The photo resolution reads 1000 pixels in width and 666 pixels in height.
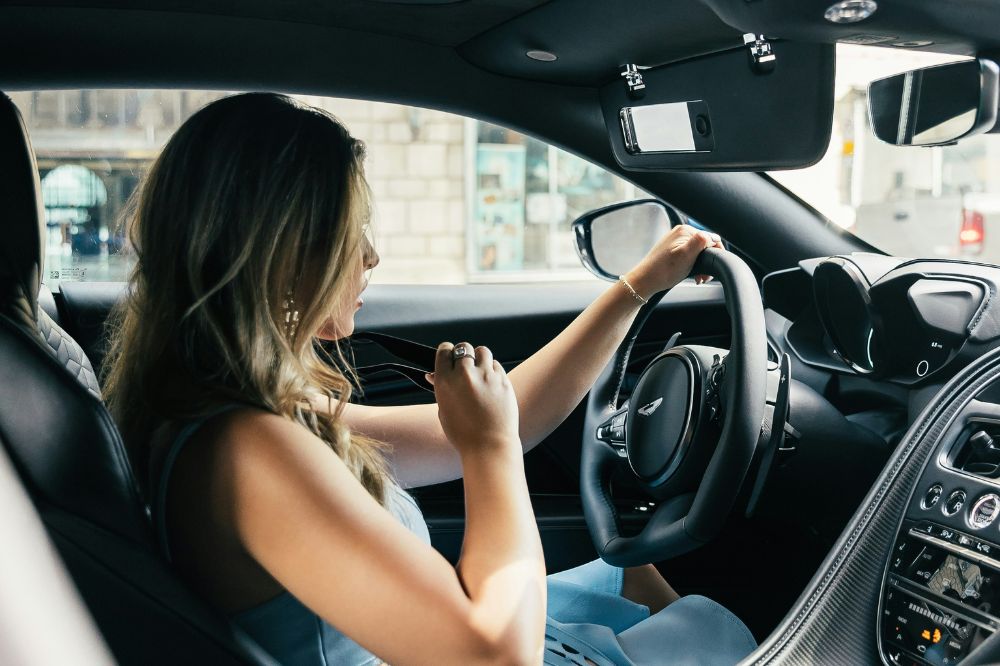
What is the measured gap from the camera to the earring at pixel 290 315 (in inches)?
43.5

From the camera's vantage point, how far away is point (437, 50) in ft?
6.24

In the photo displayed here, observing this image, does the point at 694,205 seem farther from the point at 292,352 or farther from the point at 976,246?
the point at 976,246

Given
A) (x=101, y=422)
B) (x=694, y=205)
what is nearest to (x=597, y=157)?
(x=694, y=205)

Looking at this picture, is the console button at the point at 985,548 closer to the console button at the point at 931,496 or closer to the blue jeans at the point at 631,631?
the console button at the point at 931,496

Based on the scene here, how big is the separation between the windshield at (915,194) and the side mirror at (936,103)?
2.05 ft

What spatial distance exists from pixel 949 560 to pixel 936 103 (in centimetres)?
58

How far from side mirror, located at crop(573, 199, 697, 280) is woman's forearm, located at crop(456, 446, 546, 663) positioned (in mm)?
1084

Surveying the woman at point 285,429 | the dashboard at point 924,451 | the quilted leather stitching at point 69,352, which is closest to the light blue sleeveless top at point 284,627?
the woman at point 285,429

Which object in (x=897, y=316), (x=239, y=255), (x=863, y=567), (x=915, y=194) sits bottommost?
(x=863, y=567)

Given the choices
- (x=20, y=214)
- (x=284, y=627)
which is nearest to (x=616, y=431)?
(x=284, y=627)

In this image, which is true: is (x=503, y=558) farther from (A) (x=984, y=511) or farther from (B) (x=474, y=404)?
(A) (x=984, y=511)

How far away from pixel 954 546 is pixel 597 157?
43.1 inches

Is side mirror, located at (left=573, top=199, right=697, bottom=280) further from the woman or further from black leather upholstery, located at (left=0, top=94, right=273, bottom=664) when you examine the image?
black leather upholstery, located at (left=0, top=94, right=273, bottom=664)

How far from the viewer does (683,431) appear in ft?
→ 4.96
